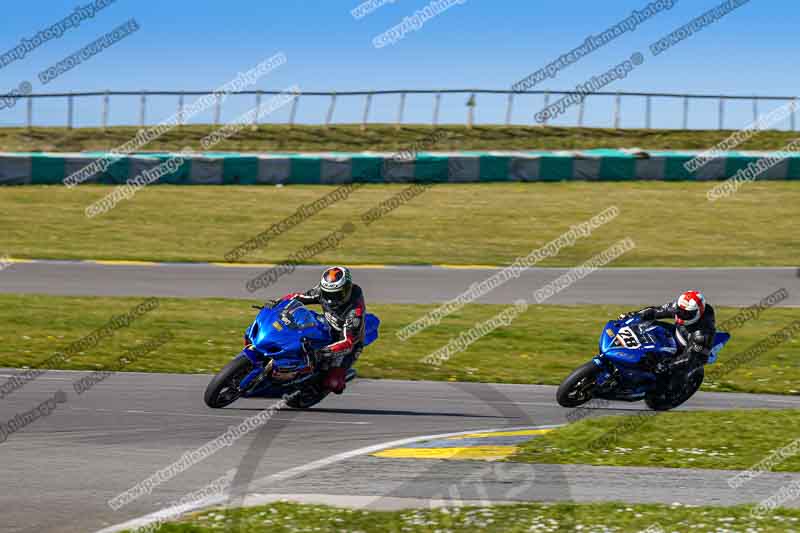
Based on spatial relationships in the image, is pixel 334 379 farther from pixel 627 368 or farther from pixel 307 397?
pixel 627 368

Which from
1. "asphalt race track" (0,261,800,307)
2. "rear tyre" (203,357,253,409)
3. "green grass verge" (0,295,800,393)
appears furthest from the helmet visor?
"asphalt race track" (0,261,800,307)

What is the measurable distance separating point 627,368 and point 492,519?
5.13 metres

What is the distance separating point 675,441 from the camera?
12.1 metres

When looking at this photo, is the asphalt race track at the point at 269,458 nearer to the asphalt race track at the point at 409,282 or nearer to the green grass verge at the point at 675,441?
A: the green grass verge at the point at 675,441

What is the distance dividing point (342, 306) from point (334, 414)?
117cm

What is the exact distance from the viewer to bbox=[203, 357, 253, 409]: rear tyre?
40.2ft

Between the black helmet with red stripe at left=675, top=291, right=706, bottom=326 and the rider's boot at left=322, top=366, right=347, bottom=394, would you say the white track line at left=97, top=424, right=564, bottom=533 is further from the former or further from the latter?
the black helmet with red stripe at left=675, top=291, right=706, bottom=326

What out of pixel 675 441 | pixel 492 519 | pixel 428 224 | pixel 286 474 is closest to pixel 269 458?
pixel 286 474

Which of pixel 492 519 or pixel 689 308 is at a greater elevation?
pixel 689 308

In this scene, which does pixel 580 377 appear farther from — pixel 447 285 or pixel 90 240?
pixel 90 240

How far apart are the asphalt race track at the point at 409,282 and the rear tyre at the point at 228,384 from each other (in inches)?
351

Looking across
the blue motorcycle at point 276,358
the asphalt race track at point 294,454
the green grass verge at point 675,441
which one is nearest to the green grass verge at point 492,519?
the asphalt race track at point 294,454

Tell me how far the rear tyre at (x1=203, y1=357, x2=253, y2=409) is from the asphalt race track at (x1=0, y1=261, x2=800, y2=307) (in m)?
8.91

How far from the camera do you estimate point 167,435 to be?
37.7ft
